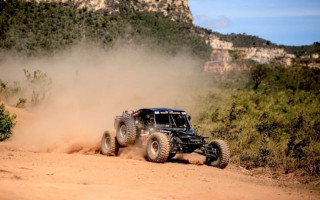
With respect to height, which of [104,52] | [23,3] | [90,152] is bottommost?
[90,152]

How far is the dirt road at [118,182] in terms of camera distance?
615cm

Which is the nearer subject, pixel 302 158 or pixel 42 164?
pixel 42 164

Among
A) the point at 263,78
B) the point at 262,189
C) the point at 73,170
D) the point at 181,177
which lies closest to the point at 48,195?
the point at 73,170

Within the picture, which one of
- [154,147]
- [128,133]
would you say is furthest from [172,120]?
[128,133]

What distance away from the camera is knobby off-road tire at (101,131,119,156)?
1253 centimetres

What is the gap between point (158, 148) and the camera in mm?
10797

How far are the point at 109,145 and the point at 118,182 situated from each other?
16.7 ft

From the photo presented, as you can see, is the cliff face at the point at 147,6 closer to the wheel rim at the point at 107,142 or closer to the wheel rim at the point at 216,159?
the wheel rim at the point at 107,142

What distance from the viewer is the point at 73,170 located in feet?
28.8

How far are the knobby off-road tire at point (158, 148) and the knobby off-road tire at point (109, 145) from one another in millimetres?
1784

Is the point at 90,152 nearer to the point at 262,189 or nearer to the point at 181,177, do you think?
the point at 181,177

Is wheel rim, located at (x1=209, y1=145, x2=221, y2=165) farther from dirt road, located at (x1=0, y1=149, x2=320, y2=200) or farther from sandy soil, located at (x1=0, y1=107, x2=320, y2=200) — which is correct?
dirt road, located at (x1=0, y1=149, x2=320, y2=200)

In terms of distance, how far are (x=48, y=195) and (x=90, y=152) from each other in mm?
8108

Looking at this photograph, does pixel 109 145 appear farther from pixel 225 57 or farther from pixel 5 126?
pixel 225 57
